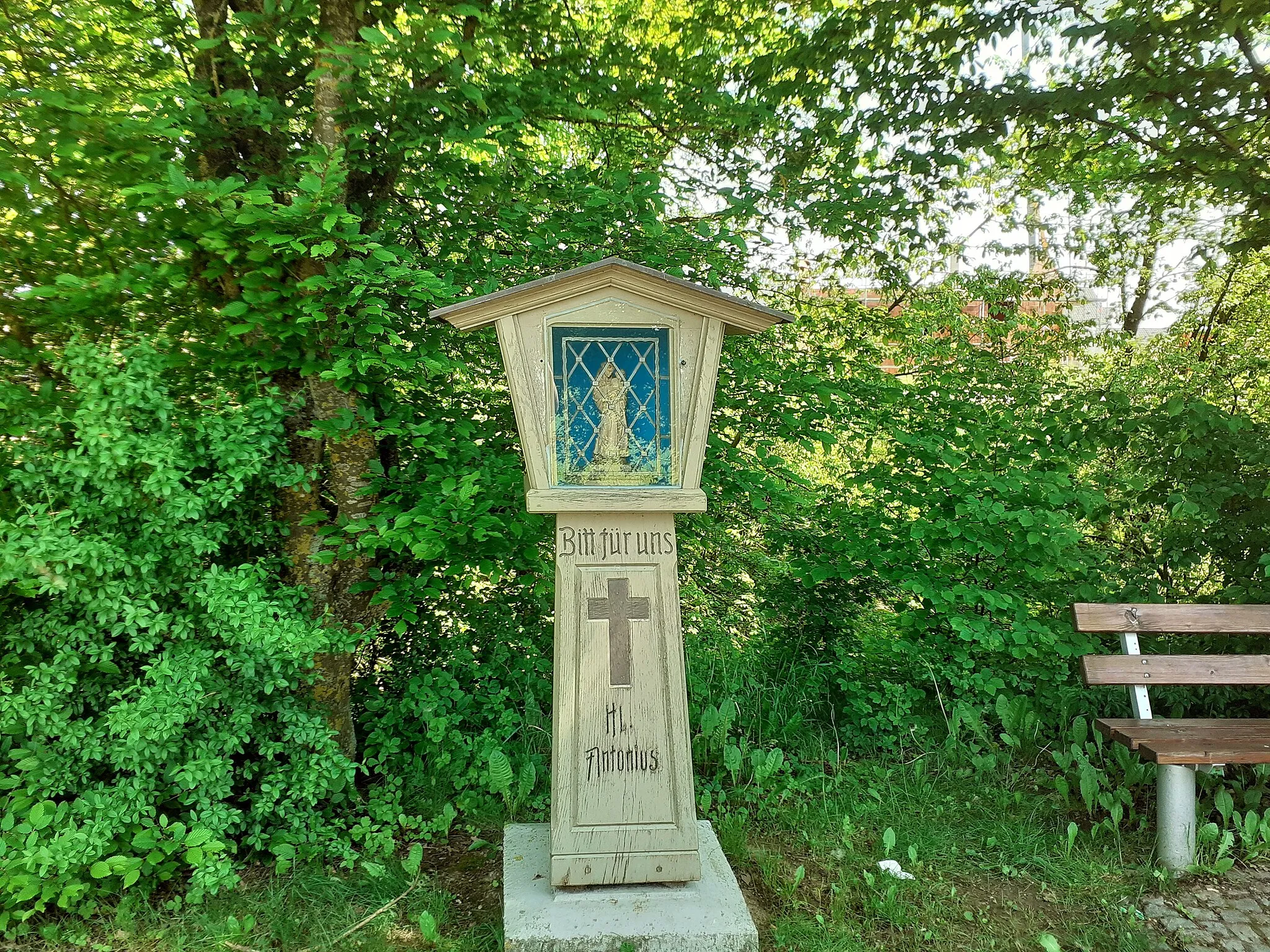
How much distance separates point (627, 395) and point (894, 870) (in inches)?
88.8

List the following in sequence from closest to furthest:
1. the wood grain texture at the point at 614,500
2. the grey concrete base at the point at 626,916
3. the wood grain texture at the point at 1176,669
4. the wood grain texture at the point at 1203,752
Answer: the grey concrete base at the point at 626,916 → the wood grain texture at the point at 614,500 → the wood grain texture at the point at 1203,752 → the wood grain texture at the point at 1176,669

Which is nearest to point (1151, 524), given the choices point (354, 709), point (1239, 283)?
point (1239, 283)

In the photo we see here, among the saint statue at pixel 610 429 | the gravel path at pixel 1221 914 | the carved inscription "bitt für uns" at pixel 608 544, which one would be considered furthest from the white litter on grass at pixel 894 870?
the saint statue at pixel 610 429

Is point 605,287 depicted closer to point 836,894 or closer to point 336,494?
point 336,494

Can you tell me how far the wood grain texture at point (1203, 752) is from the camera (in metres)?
3.39

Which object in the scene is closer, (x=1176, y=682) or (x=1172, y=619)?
(x=1176, y=682)

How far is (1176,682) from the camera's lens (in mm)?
3900

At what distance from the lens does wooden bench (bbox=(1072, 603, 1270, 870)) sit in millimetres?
3475

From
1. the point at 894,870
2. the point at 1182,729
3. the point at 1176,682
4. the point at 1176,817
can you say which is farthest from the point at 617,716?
the point at 1176,682

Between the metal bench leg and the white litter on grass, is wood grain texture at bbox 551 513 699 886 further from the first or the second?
the metal bench leg

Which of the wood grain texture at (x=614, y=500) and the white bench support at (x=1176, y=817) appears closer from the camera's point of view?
the wood grain texture at (x=614, y=500)

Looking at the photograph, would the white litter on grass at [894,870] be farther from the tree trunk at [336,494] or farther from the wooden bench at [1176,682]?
the tree trunk at [336,494]

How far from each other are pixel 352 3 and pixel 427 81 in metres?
0.44

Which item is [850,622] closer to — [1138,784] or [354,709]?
[1138,784]
